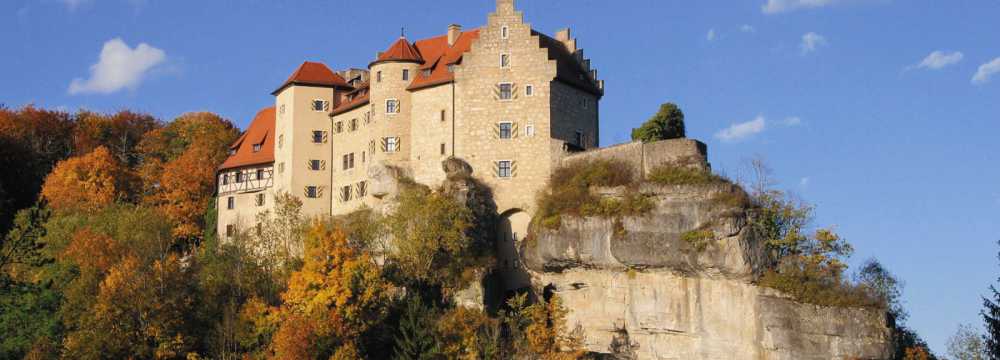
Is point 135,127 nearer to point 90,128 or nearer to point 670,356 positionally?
point 90,128

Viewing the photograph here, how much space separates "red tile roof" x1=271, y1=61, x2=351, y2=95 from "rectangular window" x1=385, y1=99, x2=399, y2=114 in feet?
21.9

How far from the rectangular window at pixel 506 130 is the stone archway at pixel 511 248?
3715mm

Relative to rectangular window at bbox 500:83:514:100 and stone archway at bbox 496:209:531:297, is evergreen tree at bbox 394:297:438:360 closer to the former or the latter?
stone archway at bbox 496:209:531:297

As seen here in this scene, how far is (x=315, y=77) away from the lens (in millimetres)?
69500

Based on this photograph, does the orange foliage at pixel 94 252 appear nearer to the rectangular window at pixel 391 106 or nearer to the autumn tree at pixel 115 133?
the rectangular window at pixel 391 106

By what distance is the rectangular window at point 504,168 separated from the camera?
60250 mm

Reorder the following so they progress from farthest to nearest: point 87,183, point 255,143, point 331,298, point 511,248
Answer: point 87,183
point 255,143
point 511,248
point 331,298

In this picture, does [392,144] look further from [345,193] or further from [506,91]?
[506,91]

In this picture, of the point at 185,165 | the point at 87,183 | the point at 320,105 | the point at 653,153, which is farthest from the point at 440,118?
the point at 87,183

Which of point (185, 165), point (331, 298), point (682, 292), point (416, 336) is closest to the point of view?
point (416, 336)

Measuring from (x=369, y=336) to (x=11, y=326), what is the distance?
15209mm

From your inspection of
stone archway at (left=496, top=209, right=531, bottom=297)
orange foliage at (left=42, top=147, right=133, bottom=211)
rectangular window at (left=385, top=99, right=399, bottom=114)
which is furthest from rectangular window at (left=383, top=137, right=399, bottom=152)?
orange foliage at (left=42, top=147, right=133, bottom=211)

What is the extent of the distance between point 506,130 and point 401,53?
8.07 meters

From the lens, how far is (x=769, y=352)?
5319cm
